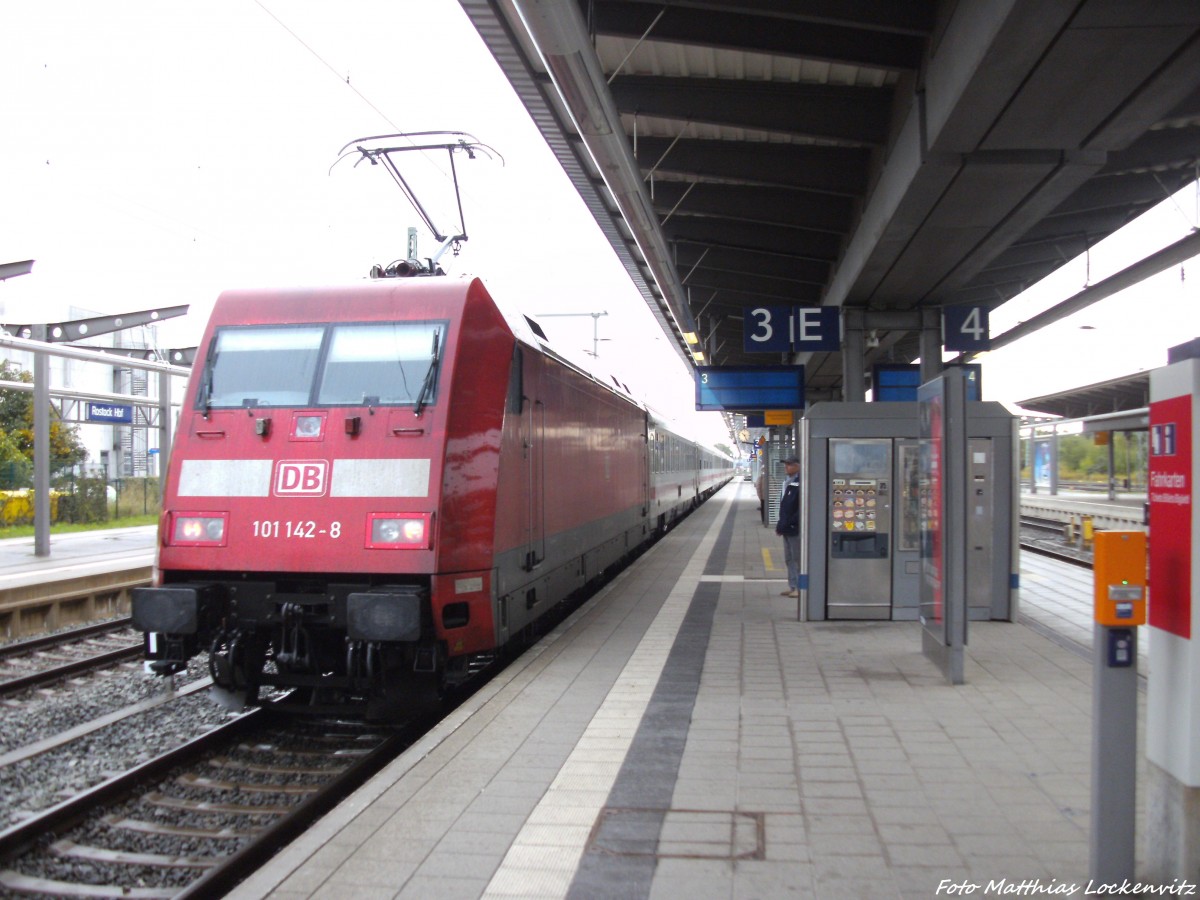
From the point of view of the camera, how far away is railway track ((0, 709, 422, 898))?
4.42m

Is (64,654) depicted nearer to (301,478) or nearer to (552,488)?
(301,478)

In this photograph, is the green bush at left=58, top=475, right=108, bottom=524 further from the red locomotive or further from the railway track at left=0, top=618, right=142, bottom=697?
the red locomotive

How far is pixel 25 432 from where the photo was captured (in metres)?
25.7

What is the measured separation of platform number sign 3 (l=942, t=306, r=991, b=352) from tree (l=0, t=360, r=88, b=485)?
59.0 feet

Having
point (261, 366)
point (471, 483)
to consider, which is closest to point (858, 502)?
point (471, 483)

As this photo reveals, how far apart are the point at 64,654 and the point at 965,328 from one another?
1081 cm

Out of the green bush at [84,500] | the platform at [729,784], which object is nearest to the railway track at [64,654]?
the platform at [729,784]

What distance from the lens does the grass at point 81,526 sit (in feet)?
66.4

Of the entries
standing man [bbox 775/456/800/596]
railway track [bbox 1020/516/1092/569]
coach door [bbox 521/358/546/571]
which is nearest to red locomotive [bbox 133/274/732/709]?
coach door [bbox 521/358/546/571]

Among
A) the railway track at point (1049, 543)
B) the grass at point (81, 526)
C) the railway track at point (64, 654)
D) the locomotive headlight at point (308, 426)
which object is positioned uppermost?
the locomotive headlight at point (308, 426)

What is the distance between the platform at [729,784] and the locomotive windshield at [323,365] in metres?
2.22

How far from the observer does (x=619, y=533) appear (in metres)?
13.2

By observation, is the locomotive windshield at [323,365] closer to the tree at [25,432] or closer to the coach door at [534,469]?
→ the coach door at [534,469]

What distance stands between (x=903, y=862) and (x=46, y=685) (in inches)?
302
